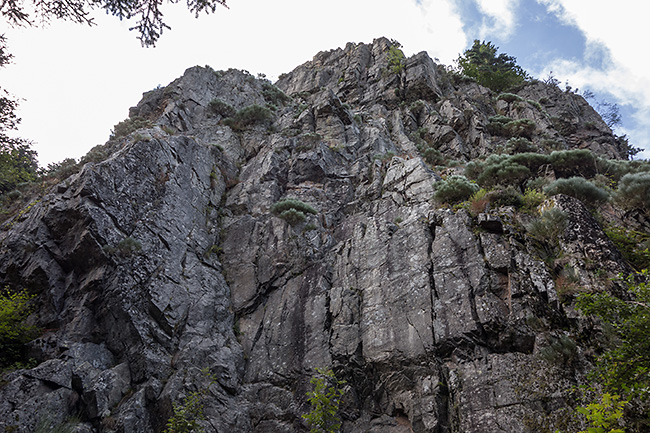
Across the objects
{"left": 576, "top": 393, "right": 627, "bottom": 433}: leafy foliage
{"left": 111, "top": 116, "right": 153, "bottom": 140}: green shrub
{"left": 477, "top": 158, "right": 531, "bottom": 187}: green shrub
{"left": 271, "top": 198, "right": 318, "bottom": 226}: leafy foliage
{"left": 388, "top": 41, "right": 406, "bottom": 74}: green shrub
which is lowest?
{"left": 576, "top": 393, "right": 627, "bottom": 433}: leafy foliage

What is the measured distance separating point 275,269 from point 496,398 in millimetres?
→ 8837

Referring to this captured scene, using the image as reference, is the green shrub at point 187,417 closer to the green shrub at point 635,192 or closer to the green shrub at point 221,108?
the green shrub at point 635,192

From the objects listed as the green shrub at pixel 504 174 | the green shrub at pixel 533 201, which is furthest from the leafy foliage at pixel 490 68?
the green shrub at pixel 533 201

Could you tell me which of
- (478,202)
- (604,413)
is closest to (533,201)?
(478,202)

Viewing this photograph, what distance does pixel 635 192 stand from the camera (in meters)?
11.4

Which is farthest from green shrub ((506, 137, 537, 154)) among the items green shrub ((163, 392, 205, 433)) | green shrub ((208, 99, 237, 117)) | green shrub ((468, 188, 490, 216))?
green shrub ((163, 392, 205, 433))

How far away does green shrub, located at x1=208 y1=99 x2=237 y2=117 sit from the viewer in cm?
2569

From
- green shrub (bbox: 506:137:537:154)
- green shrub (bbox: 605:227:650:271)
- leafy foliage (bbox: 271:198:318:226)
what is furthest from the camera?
green shrub (bbox: 506:137:537:154)

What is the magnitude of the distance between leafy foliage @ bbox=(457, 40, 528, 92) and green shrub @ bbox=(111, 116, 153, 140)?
30.4 metres

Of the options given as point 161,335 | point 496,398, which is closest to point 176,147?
point 161,335

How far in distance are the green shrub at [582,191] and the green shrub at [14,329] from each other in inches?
691

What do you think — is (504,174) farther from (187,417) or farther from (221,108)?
(221,108)

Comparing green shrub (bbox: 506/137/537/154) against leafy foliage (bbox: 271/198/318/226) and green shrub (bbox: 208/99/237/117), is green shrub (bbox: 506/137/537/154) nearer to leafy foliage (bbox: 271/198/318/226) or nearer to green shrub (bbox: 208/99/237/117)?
leafy foliage (bbox: 271/198/318/226)

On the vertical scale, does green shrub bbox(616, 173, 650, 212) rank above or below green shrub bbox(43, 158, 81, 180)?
below
